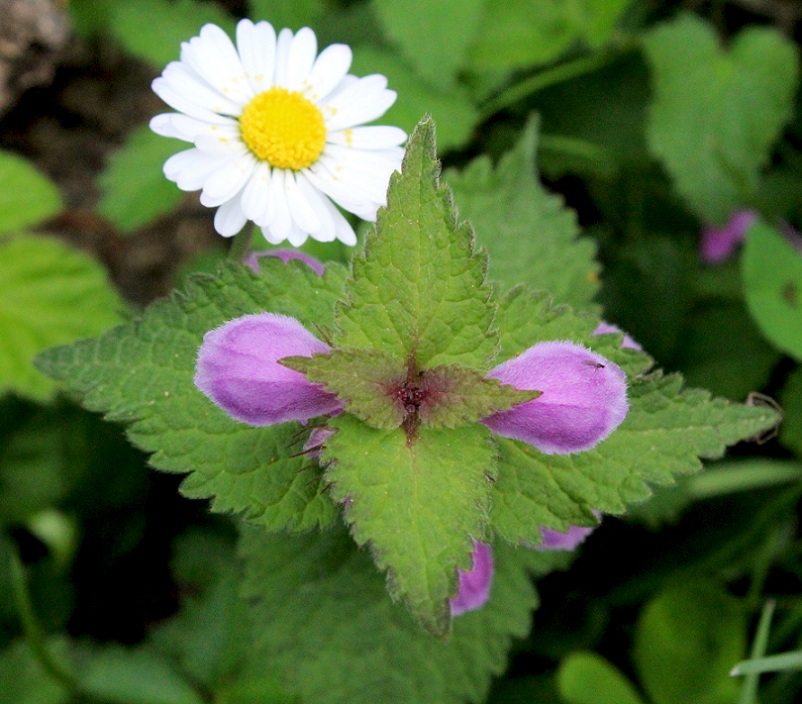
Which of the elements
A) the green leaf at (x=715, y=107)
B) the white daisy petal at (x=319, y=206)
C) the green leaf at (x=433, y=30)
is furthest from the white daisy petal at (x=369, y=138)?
the green leaf at (x=715, y=107)

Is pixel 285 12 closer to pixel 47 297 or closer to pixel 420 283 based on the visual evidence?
pixel 47 297

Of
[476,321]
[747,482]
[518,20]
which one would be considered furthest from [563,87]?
[476,321]

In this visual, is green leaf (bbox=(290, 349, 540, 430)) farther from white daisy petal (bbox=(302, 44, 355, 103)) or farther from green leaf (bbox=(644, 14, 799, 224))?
green leaf (bbox=(644, 14, 799, 224))

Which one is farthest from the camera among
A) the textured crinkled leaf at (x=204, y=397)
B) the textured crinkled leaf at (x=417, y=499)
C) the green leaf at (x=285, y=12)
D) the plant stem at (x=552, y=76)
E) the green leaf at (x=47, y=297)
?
the plant stem at (x=552, y=76)

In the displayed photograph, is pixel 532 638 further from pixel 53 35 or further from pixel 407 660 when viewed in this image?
pixel 53 35

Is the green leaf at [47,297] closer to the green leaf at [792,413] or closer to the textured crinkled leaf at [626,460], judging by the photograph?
the textured crinkled leaf at [626,460]

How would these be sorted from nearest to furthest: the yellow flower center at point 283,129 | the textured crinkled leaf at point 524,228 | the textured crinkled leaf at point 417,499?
the textured crinkled leaf at point 417,499
the yellow flower center at point 283,129
the textured crinkled leaf at point 524,228

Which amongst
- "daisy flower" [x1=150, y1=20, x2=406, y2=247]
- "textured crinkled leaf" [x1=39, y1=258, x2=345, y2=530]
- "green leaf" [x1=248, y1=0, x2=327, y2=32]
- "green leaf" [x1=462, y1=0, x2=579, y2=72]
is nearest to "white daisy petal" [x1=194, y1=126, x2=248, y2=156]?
"daisy flower" [x1=150, y1=20, x2=406, y2=247]

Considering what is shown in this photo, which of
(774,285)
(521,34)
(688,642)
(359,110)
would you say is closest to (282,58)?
(359,110)
